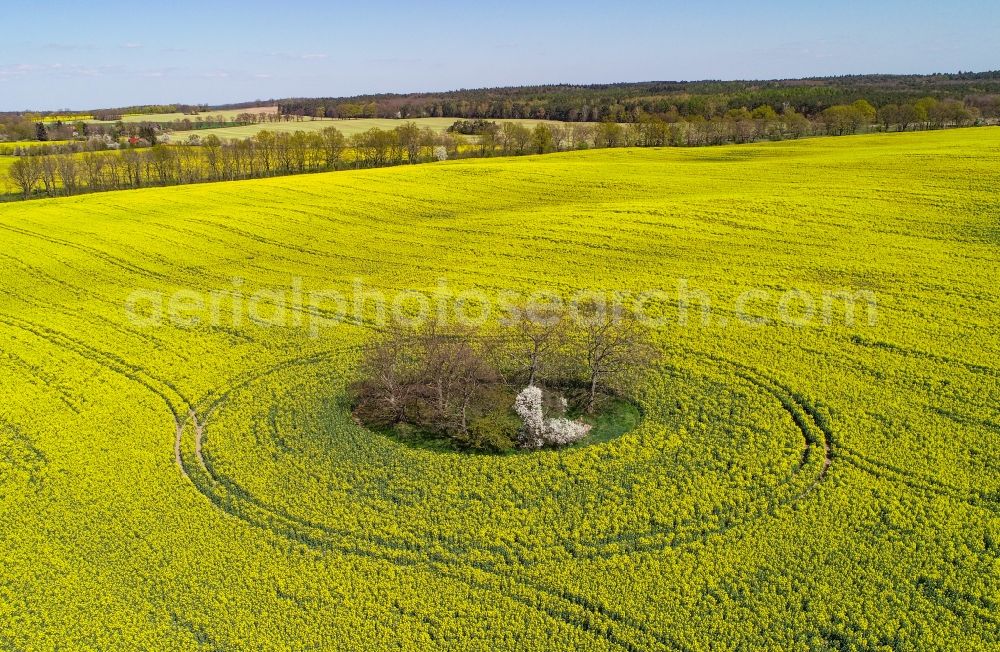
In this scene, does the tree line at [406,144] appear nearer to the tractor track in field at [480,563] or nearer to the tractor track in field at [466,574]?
the tractor track in field at [480,563]

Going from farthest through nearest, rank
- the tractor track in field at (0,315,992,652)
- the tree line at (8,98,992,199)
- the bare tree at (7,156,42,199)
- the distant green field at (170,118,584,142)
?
the distant green field at (170,118,584,142), the tree line at (8,98,992,199), the bare tree at (7,156,42,199), the tractor track in field at (0,315,992,652)

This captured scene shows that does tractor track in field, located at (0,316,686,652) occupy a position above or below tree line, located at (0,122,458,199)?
below

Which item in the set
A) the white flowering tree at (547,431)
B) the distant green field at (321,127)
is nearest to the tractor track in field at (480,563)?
the white flowering tree at (547,431)

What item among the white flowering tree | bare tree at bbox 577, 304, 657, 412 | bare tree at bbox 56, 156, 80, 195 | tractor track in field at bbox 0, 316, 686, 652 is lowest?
tractor track in field at bbox 0, 316, 686, 652

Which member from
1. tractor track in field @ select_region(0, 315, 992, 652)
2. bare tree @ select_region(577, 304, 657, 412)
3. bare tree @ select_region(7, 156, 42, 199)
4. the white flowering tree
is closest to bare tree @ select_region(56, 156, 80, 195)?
bare tree @ select_region(7, 156, 42, 199)

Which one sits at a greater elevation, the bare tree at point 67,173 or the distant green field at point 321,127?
the distant green field at point 321,127

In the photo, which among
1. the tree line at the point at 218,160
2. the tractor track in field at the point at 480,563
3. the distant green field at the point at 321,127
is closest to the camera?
the tractor track in field at the point at 480,563

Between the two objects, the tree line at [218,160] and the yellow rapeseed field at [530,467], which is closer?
the yellow rapeseed field at [530,467]

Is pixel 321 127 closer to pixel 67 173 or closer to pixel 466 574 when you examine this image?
pixel 67 173

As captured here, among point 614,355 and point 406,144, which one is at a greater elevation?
point 406,144

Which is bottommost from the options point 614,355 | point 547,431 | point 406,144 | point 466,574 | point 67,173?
point 466,574

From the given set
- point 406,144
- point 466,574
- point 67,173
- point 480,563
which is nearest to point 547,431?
point 480,563

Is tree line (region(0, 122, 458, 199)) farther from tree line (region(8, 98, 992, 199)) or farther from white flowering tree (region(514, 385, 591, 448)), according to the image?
white flowering tree (region(514, 385, 591, 448))
